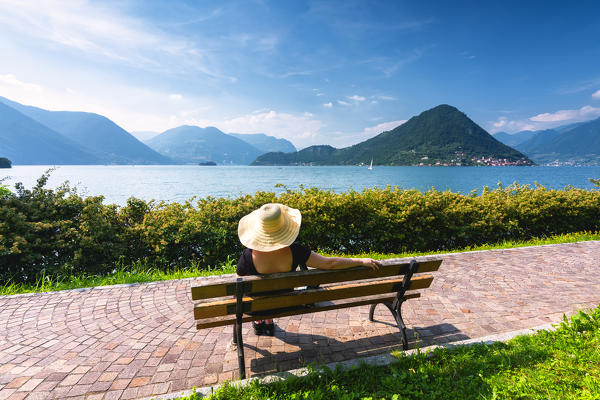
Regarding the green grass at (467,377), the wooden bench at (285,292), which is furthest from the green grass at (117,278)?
the green grass at (467,377)

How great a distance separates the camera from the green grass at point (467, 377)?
8.17ft

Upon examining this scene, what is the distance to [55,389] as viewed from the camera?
2697 mm

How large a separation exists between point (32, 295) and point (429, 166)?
15654 centimetres

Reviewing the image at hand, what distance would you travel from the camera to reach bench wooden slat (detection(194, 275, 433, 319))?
8.58 ft

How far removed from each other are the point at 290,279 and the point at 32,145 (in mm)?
230652

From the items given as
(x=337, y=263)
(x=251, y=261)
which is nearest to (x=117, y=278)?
(x=251, y=261)

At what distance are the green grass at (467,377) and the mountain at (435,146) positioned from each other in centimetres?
15537

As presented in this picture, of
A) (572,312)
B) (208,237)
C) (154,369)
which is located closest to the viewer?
(154,369)

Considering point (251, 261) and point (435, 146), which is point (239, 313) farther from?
point (435, 146)

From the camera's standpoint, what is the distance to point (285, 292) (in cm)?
292

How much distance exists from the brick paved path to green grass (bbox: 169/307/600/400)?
40cm

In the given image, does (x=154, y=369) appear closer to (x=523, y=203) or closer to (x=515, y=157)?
(x=523, y=203)

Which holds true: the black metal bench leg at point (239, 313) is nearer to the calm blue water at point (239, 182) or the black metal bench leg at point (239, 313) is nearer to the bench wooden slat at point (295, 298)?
the bench wooden slat at point (295, 298)

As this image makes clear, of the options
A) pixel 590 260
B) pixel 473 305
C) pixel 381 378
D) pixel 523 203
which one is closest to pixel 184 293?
pixel 381 378
